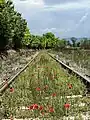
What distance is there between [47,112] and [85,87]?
4.01m

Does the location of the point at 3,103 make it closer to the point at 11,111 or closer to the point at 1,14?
the point at 11,111

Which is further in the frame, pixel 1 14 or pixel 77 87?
pixel 1 14

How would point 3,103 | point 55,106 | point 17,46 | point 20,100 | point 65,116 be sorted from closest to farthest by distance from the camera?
1. point 65,116
2. point 55,106
3. point 3,103
4. point 20,100
5. point 17,46

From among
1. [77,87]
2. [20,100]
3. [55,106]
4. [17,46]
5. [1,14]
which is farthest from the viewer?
[17,46]

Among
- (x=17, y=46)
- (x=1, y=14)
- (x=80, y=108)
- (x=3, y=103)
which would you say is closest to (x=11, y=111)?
(x=3, y=103)

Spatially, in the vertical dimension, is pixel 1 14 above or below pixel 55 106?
above

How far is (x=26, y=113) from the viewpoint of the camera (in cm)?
657

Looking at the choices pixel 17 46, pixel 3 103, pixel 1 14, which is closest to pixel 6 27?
pixel 1 14

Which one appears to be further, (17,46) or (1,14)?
(17,46)

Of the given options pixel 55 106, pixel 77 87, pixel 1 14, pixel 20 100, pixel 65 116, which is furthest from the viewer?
pixel 1 14

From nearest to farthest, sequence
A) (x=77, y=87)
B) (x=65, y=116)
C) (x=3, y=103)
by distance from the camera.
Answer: (x=65, y=116), (x=3, y=103), (x=77, y=87)

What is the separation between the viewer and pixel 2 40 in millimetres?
45688

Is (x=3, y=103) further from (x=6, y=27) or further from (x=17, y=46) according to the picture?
(x=17, y=46)

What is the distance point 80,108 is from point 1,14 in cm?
3769
